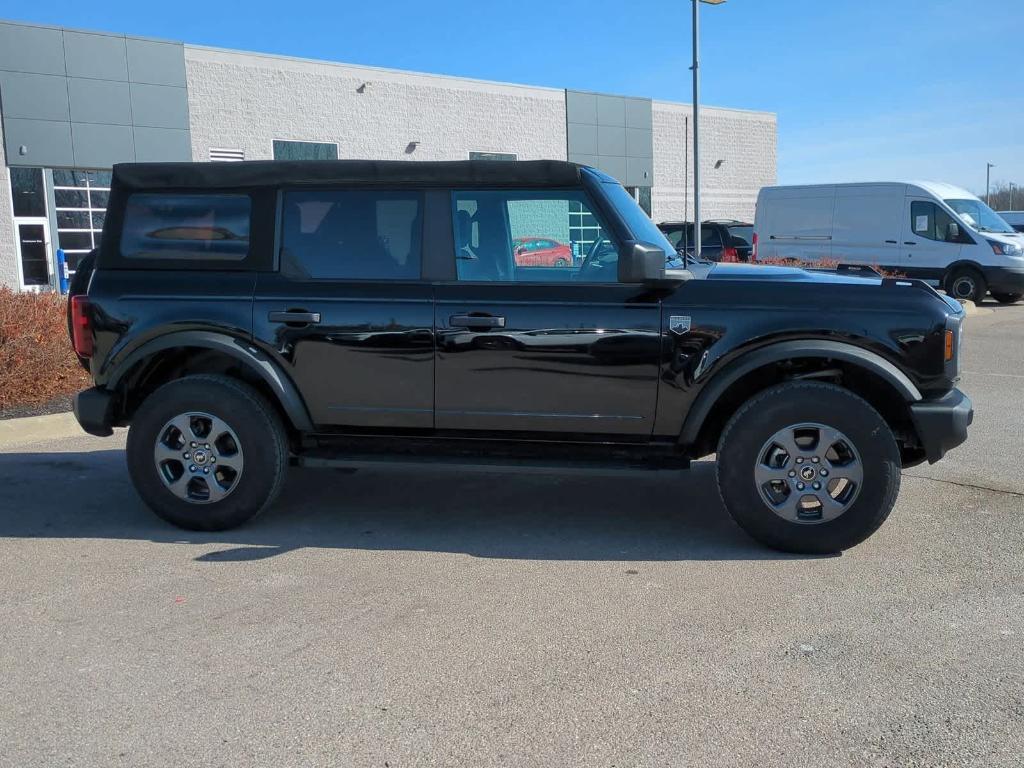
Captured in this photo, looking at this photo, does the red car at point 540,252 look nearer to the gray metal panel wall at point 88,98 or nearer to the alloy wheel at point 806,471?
the alloy wheel at point 806,471

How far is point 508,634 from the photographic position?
3650 mm

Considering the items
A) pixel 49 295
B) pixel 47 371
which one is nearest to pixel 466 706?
pixel 47 371

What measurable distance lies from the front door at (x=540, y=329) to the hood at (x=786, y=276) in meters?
0.52

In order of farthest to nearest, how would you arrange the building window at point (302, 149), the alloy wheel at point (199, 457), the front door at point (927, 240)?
the building window at point (302, 149)
the front door at point (927, 240)
the alloy wheel at point (199, 457)

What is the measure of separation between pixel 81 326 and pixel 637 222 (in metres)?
3.02

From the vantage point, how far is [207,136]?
26500mm

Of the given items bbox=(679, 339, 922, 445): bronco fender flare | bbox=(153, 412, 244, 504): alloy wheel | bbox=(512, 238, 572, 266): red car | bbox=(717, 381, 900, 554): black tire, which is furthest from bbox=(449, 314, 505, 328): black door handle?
bbox=(153, 412, 244, 504): alloy wheel

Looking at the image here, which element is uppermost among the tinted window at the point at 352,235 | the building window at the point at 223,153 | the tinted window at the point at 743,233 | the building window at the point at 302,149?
the building window at the point at 302,149

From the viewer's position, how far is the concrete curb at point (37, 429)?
281 inches

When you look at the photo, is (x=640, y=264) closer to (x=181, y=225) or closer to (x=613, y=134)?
(x=181, y=225)

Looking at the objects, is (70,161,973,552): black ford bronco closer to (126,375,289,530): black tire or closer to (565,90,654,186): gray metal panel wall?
(126,375,289,530): black tire

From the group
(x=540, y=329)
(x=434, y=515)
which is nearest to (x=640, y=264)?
(x=540, y=329)

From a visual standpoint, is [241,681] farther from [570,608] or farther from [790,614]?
[790,614]

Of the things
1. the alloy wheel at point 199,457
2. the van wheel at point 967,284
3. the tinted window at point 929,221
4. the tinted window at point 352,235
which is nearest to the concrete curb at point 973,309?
the van wheel at point 967,284
